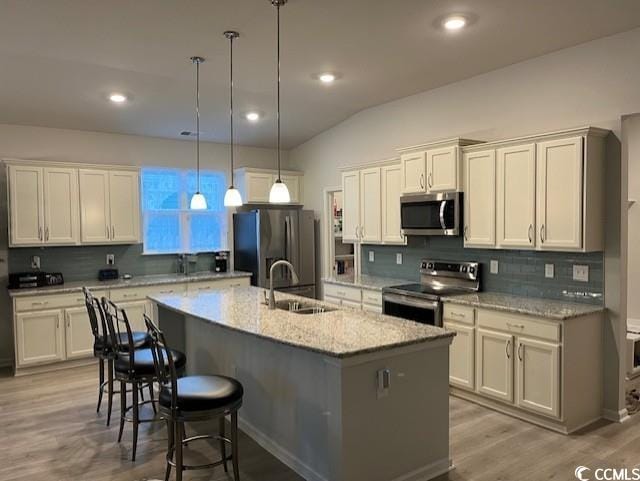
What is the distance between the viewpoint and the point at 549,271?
4.05m

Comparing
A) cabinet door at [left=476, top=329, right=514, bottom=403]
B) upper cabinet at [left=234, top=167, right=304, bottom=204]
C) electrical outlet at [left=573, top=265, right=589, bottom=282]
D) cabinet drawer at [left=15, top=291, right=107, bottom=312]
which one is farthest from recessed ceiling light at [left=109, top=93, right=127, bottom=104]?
electrical outlet at [left=573, top=265, right=589, bottom=282]

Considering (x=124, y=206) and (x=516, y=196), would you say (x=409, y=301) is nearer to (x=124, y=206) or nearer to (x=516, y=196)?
(x=516, y=196)

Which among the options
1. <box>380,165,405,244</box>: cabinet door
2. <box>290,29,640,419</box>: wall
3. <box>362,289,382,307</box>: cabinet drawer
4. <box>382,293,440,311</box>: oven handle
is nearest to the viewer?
<box>290,29,640,419</box>: wall

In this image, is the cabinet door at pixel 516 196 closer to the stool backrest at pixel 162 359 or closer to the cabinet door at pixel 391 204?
the cabinet door at pixel 391 204

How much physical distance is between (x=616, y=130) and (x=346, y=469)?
3.08 meters

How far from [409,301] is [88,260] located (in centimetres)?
387

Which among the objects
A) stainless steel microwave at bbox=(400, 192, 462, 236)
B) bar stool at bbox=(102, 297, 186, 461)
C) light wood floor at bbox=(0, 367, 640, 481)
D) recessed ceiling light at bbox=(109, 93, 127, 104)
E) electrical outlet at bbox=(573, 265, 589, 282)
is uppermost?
recessed ceiling light at bbox=(109, 93, 127, 104)

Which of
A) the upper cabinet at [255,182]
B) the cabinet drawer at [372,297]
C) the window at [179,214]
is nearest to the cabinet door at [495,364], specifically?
the cabinet drawer at [372,297]

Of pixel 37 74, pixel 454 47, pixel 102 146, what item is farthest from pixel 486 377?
pixel 102 146

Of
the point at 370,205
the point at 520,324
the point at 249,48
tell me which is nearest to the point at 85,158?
the point at 249,48

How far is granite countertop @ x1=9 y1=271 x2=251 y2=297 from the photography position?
199 inches

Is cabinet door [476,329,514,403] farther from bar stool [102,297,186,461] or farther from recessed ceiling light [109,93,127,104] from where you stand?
recessed ceiling light [109,93,127,104]

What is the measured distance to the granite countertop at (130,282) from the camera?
16.6 ft

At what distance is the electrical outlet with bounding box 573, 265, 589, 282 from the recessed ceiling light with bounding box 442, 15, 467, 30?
6.83 ft
